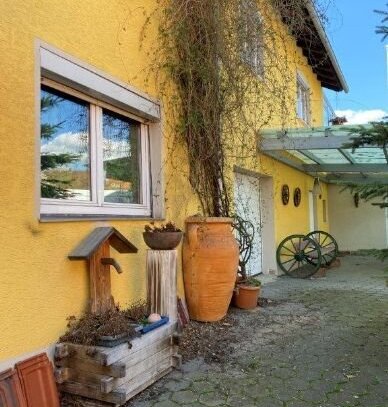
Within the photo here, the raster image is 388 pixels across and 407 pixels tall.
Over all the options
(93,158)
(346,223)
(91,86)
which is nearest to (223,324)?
(93,158)

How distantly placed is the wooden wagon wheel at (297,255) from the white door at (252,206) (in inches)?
21.4

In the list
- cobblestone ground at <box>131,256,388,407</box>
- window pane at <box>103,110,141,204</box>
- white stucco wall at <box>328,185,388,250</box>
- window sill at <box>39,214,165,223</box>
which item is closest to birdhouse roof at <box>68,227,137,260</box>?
window sill at <box>39,214,165,223</box>

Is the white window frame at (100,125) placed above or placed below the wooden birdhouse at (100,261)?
above

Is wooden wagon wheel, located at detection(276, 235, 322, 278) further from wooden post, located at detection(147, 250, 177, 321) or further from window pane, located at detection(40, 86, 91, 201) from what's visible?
window pane, located at detection(40, 86, 91, 201)

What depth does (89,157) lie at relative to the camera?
3.86 metres

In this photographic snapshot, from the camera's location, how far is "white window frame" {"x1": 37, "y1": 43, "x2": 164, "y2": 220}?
10.8 feet

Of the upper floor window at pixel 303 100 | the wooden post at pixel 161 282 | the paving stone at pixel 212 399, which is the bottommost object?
the paving stone at pixel 212 399

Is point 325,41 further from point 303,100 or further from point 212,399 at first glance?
point 212,399

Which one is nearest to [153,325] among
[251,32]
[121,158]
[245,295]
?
[121,158]

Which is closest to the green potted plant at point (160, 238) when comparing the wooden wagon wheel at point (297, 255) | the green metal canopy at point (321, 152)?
the green metal canopy at point (321, 152)

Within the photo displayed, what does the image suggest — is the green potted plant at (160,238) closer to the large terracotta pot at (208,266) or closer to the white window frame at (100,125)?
the white window frame at (100,125)

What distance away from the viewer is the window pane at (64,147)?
3.38 meters

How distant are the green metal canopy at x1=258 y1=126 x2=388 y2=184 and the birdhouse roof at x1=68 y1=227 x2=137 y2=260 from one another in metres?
2.24

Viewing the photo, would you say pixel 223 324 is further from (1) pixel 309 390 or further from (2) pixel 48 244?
(2) pixel 48 244
